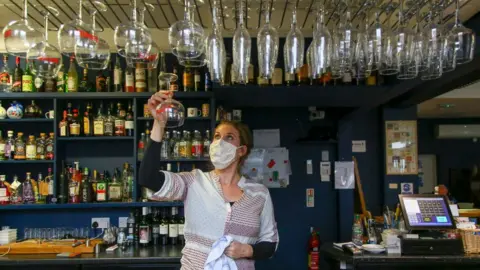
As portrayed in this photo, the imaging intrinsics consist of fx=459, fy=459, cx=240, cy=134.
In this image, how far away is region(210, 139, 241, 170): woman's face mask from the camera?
213 centimetres

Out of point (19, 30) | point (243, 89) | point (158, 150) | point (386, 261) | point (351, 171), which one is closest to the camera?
point (19, 30)

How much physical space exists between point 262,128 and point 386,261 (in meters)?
2.36

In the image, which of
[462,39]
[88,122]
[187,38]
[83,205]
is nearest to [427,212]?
[462,39]

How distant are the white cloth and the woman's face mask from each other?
1.29 ft

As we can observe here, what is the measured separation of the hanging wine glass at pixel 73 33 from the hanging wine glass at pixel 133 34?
124mm

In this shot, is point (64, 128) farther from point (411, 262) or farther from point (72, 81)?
point (411, 262)

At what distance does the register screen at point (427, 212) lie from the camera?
354cm

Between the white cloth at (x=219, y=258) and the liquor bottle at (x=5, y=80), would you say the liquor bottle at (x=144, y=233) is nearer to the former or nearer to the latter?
the liquor bottle at (x=5, y=80)

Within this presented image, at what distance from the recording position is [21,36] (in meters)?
1.71

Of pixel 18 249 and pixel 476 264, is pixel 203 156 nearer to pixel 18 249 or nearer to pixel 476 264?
pixel 18 249

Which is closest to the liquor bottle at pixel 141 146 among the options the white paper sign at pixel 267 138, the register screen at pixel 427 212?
the white paper sign at pixel 267 138

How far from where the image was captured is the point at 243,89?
3920 mm

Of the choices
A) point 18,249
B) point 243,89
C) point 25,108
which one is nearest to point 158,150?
point 243,89

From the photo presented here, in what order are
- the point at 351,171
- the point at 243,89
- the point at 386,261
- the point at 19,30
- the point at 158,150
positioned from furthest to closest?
the point at 351,171, the point at 243,89, the point at 386,261, the point at 158,150, the point at 19,30
